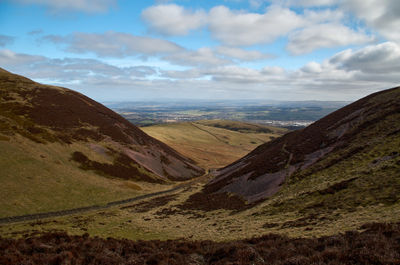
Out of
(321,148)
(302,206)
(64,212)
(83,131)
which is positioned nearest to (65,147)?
(83,131)

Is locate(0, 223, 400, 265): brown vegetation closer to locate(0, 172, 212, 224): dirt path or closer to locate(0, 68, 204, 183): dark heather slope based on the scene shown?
locate(0, 172, 212, 224): dirt path

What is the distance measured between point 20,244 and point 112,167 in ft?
156

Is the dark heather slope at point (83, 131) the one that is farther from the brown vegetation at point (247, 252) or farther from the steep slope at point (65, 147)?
the brown vegetation at point (247, 252)

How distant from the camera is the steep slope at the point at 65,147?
47.5 metres

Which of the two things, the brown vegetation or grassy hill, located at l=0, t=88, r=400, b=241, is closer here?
the brown vegetation

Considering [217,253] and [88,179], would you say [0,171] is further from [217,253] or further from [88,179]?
[217,253]

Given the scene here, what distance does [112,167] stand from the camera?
212 ft

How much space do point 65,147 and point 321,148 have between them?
210 feet

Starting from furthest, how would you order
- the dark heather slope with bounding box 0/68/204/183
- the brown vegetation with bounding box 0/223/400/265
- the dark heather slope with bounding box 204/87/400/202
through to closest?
1. the dark heather slope with bounding box 0/68/204/183
2. the dark heather slope with bounding box 204/87/400/202
3. the brown vegetation with bounding box 0/223/400/265

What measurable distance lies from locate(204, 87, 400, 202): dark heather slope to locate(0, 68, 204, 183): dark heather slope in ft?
84.8

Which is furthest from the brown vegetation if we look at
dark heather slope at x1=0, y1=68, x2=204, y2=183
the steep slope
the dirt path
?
dark heather slope at x1=0, y1=68, x2=204, y2=183

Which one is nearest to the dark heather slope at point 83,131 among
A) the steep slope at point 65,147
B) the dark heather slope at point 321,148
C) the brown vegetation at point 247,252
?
the steep slope at point 65,147

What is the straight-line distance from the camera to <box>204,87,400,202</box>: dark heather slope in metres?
45.7

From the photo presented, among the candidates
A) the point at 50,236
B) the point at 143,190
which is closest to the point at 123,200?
the point at 143,190
